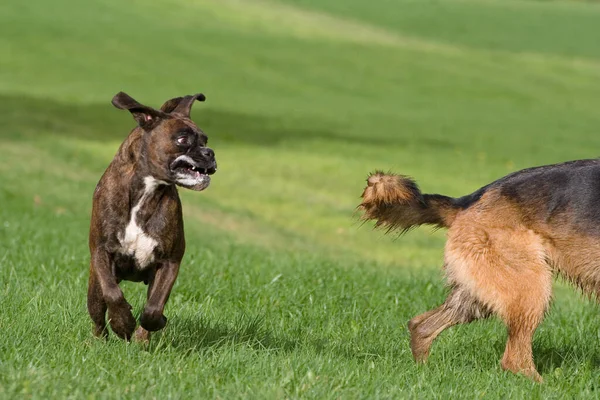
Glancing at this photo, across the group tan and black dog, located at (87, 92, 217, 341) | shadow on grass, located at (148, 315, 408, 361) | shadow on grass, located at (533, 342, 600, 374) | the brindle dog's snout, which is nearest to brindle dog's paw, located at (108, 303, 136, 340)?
tan and black dog, located at (87, 92, 217, 341)

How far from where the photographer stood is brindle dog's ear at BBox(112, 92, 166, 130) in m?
6.39

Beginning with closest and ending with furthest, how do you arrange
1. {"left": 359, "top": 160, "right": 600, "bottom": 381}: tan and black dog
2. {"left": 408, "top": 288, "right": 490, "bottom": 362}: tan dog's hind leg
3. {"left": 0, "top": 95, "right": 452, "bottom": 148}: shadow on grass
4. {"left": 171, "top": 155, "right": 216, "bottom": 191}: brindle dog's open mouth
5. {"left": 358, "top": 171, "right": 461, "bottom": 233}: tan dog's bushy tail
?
{"left": 171, "top": 155, "right": 216, "bottom": 191}: brindle dog's open mouth → {"left": 359, "top": 160, "right": 600, "bottom": 381}: tan and black dog → {"left": 408, "top": 288, "right": 490, "bottom": 362}: tan dog's hind leg → {"left": 358, "top": 171, "right": 461, "bottom": 233}: tan dog's bushy tail → {"left": 0, "top": 95, "right": 452, "bottom": 148}: shadow on grass

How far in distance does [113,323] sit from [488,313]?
237 centimetres

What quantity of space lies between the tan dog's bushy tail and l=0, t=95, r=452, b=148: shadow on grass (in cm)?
1706

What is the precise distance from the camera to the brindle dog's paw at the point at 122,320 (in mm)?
6383

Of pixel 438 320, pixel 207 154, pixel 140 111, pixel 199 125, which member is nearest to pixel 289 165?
pixel 199 125

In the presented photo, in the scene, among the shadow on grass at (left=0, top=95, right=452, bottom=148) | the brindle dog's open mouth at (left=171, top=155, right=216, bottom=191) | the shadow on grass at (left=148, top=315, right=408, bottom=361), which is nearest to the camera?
the brindle dog's open mouth at (left=171, top=155, right=216, bottom=191)

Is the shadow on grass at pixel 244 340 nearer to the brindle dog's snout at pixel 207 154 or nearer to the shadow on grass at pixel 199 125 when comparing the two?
the brindle dog's snout at pixel 207 154

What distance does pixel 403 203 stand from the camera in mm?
7246

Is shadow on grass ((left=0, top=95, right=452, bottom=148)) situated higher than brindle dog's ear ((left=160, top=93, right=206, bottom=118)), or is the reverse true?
brindle dog's ear ((left=160, top=93, right=206, bottom=118))

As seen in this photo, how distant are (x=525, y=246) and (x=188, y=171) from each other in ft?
6.96

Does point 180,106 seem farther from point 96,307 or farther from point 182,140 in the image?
point 96,307

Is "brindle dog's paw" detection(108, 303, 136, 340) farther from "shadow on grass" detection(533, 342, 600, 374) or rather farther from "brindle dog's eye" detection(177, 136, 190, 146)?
"shadow on grass" detection(533, 342, 600, 374)

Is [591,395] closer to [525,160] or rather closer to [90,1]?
[525,160]
